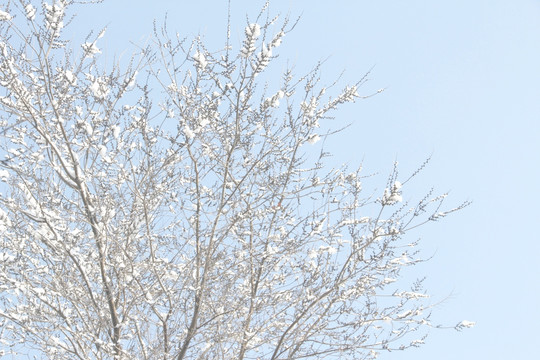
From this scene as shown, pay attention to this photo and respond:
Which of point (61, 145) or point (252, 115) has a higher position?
point (252, 115)

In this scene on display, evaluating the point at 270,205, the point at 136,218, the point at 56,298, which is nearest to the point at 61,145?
the point at 136,218

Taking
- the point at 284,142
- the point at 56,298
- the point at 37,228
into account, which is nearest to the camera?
the point at 37,228

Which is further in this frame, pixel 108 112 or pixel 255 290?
pixel 255 290

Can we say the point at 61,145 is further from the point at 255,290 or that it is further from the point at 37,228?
the point at 255,290

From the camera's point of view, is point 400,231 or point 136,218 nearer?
point 400,231

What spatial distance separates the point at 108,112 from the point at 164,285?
Result: 5.85 ft

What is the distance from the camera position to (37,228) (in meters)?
5.01

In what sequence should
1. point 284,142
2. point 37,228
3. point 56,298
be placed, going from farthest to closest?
1. point 284,142
2. point 56,298
3. point 37,228

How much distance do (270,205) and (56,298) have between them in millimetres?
2251

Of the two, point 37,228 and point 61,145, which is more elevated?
point 61,145

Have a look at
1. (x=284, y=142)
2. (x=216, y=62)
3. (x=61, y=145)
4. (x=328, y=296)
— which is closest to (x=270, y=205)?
(x=284, y=142)

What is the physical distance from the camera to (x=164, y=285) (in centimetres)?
544

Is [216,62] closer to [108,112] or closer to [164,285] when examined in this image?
[108,112]

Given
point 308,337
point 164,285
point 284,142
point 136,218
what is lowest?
point 308,337
